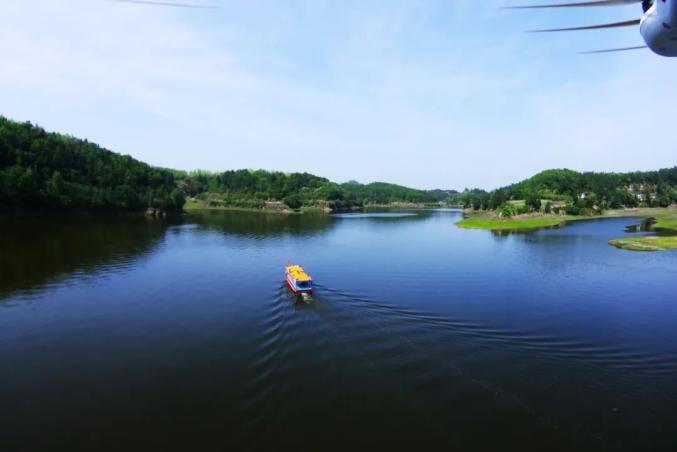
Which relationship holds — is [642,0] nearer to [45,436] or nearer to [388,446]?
[388,446]

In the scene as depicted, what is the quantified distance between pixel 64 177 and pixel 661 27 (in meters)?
157

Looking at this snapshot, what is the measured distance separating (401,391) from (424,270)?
3091 centimetres

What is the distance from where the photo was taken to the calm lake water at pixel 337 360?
15.9 m

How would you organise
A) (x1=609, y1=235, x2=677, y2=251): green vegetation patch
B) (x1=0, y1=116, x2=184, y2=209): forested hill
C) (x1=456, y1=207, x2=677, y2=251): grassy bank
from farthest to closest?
(x1=0, y1=116, x2=184, y2=209): forested hill
(x1=456, y1=207, x2=677, y2=251): grassy bank
(x1=609, y1=235, x2=677, y2=251): green vegetation patch

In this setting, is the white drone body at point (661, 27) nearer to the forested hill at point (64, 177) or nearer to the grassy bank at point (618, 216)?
the grassy bank at point (618, 216)

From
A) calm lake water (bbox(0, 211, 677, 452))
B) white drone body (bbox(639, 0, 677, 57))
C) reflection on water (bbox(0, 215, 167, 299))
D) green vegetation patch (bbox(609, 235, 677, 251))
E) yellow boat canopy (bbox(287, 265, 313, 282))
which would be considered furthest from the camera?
green vegetation patch (bbox(609, 235, 677, 251))

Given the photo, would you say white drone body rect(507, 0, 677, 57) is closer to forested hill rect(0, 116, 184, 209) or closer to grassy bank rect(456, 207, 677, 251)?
grassy bank rect(456, 207, 677, 251)

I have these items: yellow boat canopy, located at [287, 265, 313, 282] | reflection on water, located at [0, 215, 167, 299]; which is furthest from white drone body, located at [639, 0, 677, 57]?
reflection on water, located at [0, 215, 167, 299]

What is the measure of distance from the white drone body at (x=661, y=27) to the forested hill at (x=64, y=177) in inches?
5194

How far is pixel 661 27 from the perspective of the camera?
714 cm

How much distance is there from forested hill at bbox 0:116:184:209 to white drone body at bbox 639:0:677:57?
131921 millimetres

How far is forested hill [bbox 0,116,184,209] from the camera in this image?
10569cm

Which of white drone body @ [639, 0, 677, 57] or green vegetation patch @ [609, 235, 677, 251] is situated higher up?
white drone body @ [639, 0, 677, 57]

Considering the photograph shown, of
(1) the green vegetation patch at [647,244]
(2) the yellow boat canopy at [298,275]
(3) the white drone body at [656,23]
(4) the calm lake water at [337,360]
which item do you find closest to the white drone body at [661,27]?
(3) the white drone body at [656,23]
